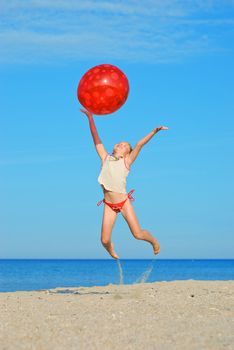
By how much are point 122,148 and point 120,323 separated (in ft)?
13.0

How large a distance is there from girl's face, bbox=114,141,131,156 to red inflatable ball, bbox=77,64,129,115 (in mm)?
628

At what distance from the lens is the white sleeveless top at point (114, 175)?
1170 centimetres

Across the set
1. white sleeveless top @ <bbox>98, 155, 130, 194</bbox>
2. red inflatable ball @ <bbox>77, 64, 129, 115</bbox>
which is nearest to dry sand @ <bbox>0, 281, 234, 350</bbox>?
white sleeveless top @ <bbox>98, 155, 130, 194</bbox>

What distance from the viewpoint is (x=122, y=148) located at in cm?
1197

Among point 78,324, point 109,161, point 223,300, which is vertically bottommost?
point 223,300

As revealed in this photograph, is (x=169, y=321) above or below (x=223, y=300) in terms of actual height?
above

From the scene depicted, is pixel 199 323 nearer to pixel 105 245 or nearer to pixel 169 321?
pixel 169 321

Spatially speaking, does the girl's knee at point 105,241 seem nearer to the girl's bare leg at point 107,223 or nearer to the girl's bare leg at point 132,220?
the girl's bare leg at point 107,223

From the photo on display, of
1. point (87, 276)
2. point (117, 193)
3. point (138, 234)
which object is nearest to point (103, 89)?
point (117, 193)

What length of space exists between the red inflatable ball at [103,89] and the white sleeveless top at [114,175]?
870 millimetres

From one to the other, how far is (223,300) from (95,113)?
374 centimetres

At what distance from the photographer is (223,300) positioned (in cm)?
1146

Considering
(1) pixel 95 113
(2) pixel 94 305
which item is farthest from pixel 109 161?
(2) pixel 94 305

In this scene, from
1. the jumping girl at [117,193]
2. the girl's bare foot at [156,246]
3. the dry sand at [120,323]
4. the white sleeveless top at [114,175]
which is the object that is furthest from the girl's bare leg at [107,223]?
the dry sand at [120,323]
